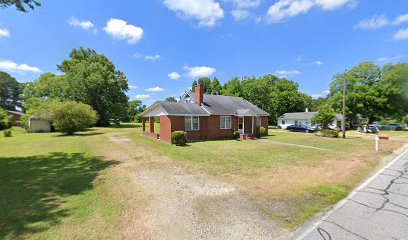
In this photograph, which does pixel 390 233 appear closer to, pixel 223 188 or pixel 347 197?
pixel 347 197

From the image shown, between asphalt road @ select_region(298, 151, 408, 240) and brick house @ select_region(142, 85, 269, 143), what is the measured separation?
1472 cm

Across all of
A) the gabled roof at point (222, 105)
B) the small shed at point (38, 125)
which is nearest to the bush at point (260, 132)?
the gabled roof at point (222, 105)

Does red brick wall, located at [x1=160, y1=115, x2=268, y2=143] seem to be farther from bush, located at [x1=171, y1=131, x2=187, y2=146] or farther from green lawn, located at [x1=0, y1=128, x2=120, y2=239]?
green lawn, located at [x1=0, y1=128, x2=120, y2=239]

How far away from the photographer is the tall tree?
40375mm

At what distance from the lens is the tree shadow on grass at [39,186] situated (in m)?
4.52

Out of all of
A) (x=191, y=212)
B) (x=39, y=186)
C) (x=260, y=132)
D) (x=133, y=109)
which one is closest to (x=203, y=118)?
(x=260, y=132)

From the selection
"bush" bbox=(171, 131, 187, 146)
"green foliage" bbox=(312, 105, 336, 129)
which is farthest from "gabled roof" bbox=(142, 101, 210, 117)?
"green foliage" bbox=(312, 105, 336, 129)

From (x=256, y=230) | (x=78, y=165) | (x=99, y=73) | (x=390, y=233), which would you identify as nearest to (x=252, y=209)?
(x=256, y=230)

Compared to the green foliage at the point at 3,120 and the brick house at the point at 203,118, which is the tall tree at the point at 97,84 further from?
the brick house at the point at 203,118

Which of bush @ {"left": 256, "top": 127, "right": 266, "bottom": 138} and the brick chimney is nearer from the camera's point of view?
the brick chimney

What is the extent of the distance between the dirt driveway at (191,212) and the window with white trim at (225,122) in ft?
46.3

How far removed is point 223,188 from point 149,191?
261cm

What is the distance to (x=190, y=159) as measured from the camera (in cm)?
1149

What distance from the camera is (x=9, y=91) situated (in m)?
64.9
